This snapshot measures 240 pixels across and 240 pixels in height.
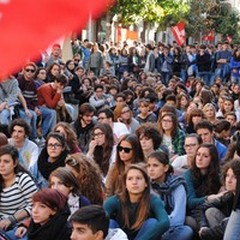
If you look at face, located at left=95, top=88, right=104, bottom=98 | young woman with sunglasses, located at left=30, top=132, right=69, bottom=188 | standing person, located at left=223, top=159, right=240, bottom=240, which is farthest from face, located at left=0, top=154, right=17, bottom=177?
face, located at left=95, top=88, right=104, bottom=98

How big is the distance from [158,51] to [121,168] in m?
15.2

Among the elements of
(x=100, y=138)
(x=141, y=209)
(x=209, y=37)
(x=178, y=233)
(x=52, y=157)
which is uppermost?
(x=209, y=37)

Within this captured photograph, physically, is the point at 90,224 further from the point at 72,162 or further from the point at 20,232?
the point at 72,162

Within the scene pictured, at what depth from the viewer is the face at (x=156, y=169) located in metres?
5.21

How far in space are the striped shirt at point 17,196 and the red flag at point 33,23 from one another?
2912 millimetres

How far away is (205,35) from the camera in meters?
40.2

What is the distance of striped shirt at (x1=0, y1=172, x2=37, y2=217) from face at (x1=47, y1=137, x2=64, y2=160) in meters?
0.88

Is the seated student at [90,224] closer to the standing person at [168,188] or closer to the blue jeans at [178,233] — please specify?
the blue jeans at [178,233]

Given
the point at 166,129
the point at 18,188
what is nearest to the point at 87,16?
the point at 18,188

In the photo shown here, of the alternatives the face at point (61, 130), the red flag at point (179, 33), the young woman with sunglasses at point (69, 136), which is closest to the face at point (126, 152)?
the young woman with sunglasses at point (69, 136)

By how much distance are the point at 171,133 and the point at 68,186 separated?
3.30 metres

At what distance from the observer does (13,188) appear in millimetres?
5074

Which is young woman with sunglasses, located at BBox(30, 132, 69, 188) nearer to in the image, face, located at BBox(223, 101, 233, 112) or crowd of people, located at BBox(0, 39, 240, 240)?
crowd of people, located at BBox(0, 39, 240, 240)

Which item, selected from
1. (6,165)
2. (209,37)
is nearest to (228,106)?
(6,165)
